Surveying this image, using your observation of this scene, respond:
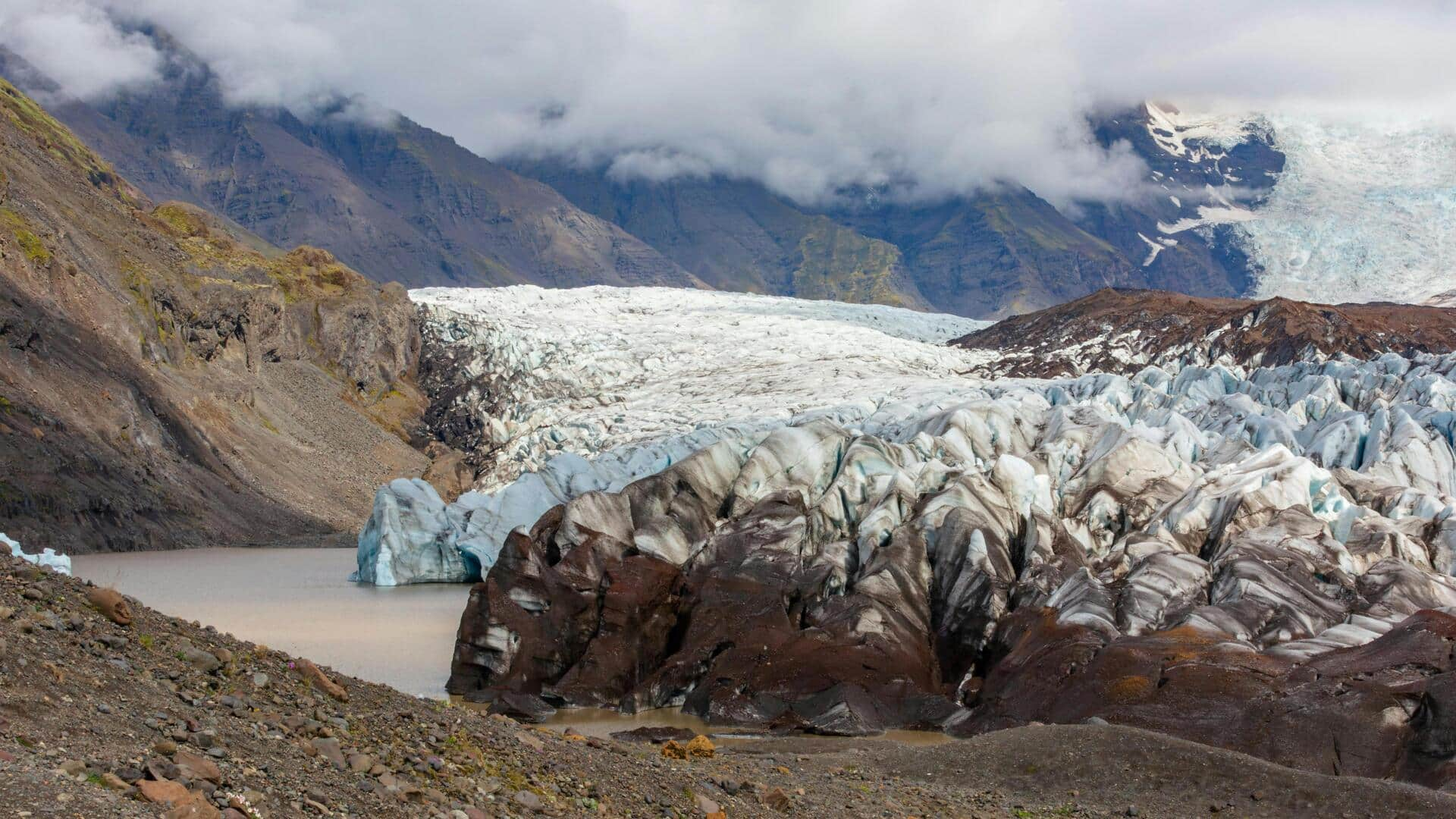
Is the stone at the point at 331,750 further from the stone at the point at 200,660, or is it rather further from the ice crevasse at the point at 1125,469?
the ice crevasse at the point at 1125,469

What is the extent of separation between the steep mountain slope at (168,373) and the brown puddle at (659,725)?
31.4 metres

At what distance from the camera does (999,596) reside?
28.9 meters

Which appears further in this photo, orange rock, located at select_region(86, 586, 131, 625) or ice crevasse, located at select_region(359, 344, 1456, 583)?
ice crevasse, located at select_region(359, 344, 1456, 583)

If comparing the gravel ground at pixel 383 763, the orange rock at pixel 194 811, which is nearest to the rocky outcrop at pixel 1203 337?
the gravel ground at pixel 383 763

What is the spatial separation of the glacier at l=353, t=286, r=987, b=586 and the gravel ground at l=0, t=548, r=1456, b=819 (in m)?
23.4

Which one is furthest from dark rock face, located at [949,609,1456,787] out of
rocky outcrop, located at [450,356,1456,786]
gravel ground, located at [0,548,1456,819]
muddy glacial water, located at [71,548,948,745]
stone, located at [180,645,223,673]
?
stone, located at [180,645,223,673]

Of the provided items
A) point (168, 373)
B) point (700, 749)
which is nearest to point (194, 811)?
point (700, 749)

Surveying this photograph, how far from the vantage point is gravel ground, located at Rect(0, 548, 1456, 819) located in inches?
350

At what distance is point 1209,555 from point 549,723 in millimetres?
16296

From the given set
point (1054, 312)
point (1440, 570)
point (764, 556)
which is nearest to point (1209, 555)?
point (1440, 570)

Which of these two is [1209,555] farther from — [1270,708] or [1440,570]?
[1270,708]

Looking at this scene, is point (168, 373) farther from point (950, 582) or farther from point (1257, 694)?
point (1257, 694)

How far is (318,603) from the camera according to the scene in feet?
134

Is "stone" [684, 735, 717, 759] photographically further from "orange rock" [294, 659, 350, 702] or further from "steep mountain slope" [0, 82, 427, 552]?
"steep mountain slope" [0, 82, 427, 552]
